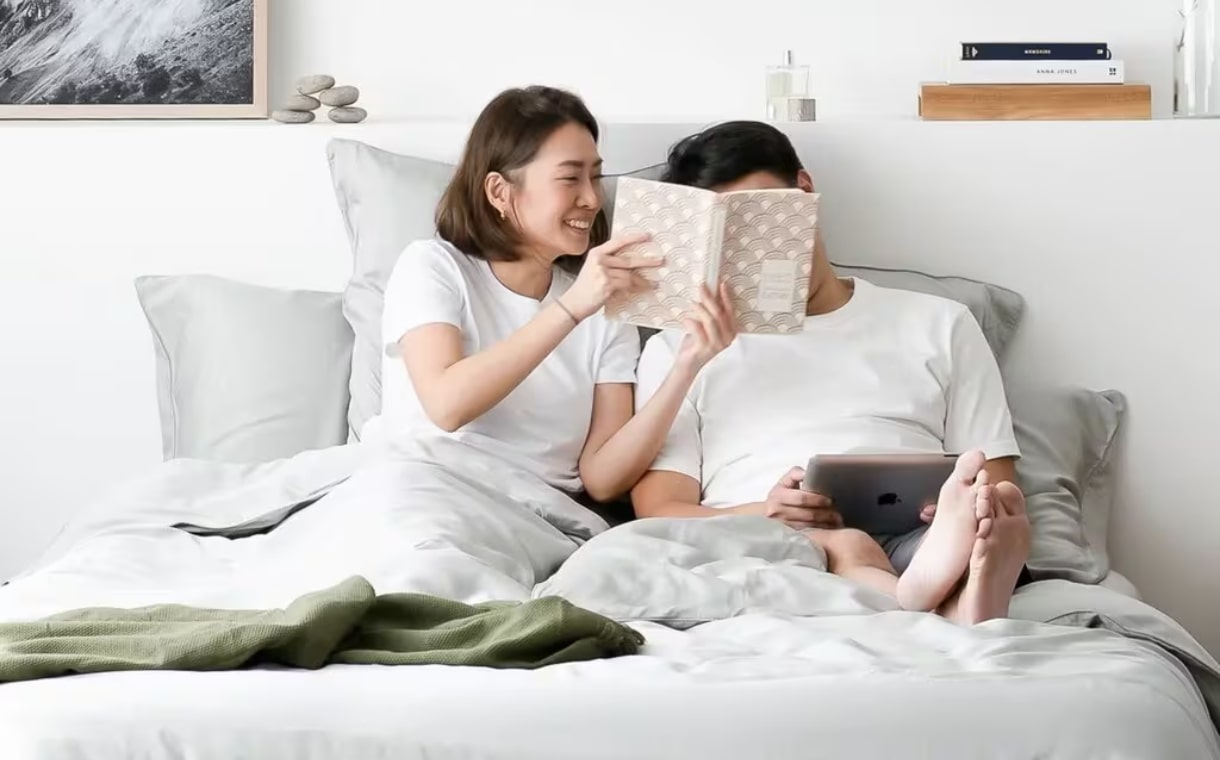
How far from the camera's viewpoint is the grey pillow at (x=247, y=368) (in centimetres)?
Result: 255

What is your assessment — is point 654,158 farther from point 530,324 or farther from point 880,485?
point 880,485

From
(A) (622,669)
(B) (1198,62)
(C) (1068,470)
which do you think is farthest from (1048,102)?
(A) (622,669)

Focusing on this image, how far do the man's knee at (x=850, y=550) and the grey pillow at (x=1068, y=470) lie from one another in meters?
0.27

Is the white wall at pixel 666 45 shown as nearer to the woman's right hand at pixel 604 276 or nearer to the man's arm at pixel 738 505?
the woman's right hand at pixel 604 276

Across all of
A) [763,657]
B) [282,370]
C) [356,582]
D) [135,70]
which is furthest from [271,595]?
[135,70]

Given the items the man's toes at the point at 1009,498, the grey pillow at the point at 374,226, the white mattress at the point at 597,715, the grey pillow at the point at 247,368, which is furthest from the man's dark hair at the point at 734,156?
the white mattress at the point at 597,715

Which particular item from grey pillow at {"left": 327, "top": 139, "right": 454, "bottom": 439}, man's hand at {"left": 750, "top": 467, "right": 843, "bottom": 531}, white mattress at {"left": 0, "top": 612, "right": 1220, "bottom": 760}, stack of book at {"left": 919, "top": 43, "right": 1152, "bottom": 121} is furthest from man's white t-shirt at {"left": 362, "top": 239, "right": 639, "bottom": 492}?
white mattress at {"left": 0, "top": 612, "right": 1220, "bottom": 760}

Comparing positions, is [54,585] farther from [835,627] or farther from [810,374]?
[810,374]

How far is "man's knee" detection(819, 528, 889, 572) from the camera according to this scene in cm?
199

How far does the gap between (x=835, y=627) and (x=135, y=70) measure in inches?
80.1

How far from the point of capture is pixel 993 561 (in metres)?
1.72

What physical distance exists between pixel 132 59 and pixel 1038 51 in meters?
1.69

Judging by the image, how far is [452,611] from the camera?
157 centimetres

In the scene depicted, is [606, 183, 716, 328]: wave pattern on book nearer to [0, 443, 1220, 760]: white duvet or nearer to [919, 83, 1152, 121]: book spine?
[0, 443, 1220, 760]: white duvet
